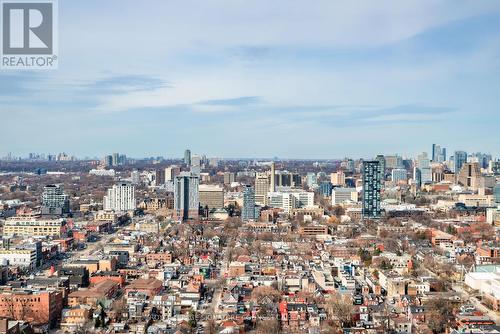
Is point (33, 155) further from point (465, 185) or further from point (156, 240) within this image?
point (156, 240)

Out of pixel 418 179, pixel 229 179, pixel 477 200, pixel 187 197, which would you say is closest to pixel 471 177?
pixel 418 179

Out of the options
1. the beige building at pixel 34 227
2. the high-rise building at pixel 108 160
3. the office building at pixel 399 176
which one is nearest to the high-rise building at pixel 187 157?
the high-rise building at pixel 108 160

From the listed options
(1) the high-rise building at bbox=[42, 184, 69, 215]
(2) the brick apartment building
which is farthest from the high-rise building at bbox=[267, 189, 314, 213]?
(2) the brick apartment building

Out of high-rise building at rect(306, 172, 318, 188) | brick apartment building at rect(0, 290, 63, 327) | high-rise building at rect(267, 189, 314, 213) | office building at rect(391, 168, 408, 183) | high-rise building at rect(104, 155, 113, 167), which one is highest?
high-rise building at rect(104, 155, 113, 167)

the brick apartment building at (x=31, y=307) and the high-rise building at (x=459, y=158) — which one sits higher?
the high-rise building at (x=459, y=158)

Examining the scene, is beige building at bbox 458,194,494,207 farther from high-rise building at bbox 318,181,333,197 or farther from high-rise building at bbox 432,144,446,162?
high-rise building at bbox 432,144,446,162

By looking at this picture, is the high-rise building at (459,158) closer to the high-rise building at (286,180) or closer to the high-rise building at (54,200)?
the high-rise building at (286,180)
